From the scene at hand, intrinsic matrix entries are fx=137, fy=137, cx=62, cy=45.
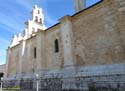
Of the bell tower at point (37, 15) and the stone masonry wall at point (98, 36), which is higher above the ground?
the bell tower at point (37, 15)

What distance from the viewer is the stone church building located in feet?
31.0

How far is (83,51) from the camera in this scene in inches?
465

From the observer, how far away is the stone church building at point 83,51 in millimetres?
9438

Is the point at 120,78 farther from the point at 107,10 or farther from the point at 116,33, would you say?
the point at 107,10

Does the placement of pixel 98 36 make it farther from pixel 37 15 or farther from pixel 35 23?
pixel 37 15

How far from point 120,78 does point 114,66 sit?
0.90m

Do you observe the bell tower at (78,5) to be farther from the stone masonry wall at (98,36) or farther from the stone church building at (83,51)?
the stone masonry wall at (98,36)

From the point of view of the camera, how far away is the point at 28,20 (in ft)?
75.4

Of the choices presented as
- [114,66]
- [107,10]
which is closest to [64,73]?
[114,66]

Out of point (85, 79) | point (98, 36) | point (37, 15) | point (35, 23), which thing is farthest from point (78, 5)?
point (37, 15)

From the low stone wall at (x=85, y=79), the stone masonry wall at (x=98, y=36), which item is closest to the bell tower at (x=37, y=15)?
the low stone wall at (x=85, y=79)

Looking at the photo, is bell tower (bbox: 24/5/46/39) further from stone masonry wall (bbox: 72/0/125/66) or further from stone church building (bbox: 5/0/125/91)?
stone masonry wall (bbox: 72/0/125/66)

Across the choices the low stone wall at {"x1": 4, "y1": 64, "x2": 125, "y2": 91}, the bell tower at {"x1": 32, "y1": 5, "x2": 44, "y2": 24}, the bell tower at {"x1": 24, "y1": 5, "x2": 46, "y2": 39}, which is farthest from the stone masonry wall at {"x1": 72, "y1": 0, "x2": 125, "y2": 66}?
the bell tower at {"x1": 32, "y1": 5, "x2": 44, "y2": 24}

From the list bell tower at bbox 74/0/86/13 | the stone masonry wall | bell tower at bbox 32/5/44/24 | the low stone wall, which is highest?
bell tower at bbox 32/5/44/24
